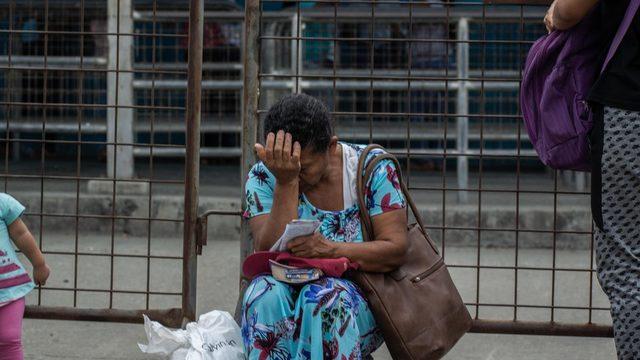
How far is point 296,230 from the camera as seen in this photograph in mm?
3441

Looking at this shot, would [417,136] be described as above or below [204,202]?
above

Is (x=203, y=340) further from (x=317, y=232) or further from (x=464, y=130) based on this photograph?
(x=464, y=130)

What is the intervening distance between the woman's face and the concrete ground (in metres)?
1.34

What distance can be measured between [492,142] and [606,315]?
16.9ft

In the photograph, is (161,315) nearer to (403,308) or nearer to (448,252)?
(403,308)

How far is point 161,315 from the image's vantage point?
466 centimetres

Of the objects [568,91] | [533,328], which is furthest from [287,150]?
[533,328]

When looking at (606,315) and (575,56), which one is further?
(606,315)

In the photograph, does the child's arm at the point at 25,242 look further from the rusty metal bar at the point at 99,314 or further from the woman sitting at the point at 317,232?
the woman sitting at the point at 317,232

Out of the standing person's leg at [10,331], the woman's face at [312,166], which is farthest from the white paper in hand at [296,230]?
the standing person's leg at [10,331]

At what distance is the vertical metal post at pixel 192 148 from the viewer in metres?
4.52

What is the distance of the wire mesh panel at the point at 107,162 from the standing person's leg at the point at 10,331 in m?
0.73

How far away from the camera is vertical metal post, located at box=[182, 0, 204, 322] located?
4520mm

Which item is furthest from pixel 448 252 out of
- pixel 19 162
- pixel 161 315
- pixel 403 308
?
pixel 19 162
